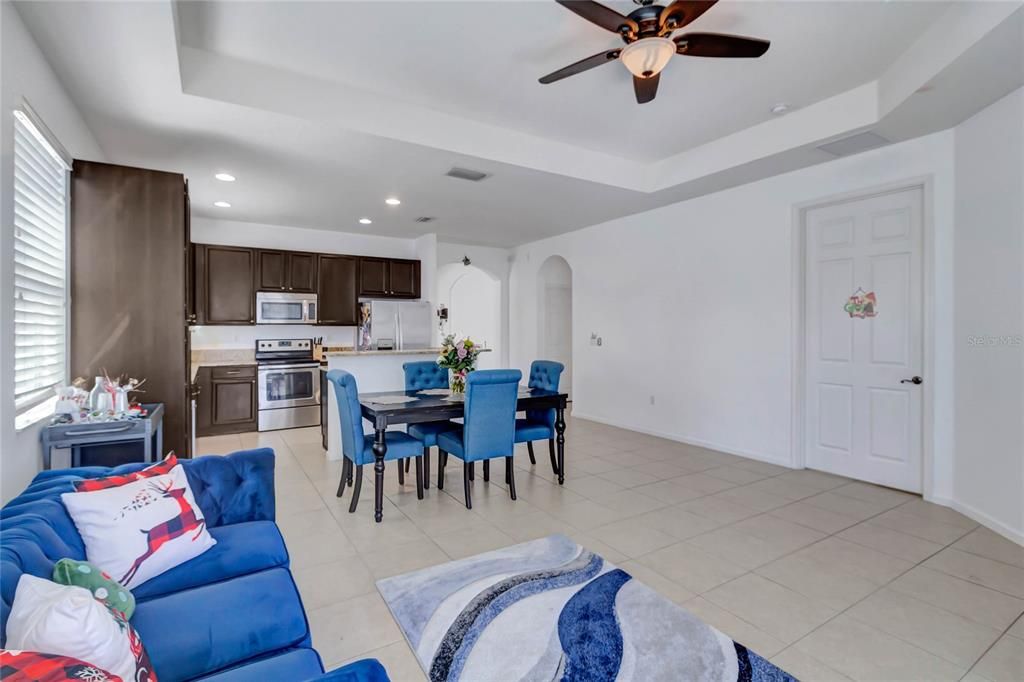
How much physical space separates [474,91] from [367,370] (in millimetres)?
2867

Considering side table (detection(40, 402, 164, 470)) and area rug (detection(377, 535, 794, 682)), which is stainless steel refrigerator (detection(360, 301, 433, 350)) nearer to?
side table (detection(40, 402, 164, 470))

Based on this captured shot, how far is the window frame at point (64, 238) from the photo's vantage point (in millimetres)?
2100

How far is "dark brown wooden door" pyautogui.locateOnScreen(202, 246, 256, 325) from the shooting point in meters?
5.98

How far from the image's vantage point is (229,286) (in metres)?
6.08

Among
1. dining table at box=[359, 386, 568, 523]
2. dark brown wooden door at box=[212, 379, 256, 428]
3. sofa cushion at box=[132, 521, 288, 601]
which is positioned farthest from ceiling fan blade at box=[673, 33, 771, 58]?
dark brown wooden door at box=[212, 379, 256, 428]

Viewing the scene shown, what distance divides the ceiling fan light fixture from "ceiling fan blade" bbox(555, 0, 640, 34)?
0.26 ft

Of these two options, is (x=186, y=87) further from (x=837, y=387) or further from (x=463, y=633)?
(x=837, y=387)

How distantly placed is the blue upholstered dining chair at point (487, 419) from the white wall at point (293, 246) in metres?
3.91

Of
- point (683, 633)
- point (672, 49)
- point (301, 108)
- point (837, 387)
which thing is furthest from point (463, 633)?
point (837, 387)

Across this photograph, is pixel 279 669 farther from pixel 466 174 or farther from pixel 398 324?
pixel 398 324

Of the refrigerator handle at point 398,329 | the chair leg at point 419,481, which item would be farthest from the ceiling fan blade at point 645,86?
the refrigerator handle at point 398,329

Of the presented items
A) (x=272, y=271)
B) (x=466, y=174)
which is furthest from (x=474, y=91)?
(x=272, y=271)

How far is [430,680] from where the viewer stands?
5.84 feet

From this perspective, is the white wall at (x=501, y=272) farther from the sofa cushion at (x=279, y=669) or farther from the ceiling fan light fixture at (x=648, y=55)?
the sofa cushion at (x=279, y=669)
